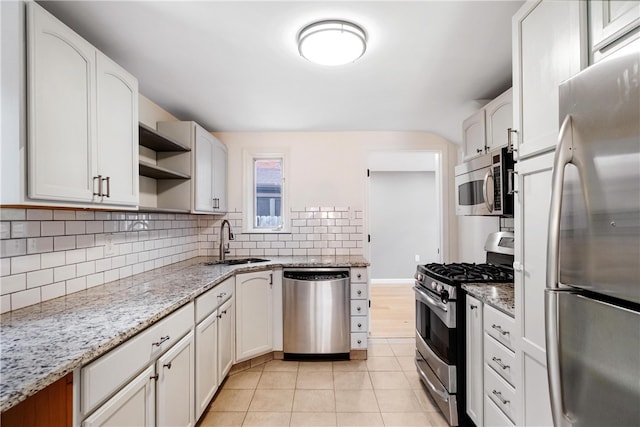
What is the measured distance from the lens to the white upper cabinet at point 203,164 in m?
2.78

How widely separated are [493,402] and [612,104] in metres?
1.57

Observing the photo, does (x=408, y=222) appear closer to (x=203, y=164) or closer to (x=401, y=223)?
(x=401, y=223)

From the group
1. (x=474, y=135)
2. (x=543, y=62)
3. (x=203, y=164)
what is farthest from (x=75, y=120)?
(x=474, y=135)

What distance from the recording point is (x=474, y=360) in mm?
1864

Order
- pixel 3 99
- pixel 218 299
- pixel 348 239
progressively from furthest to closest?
pixel 348 239
pixel 218 299
pixel 3 99

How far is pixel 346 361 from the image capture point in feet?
9.82

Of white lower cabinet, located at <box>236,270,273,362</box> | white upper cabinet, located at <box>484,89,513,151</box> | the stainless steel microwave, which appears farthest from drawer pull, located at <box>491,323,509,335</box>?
white lower cabinet, located at <box>236,270,273,362</box>

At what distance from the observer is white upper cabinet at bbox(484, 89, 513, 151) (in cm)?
211

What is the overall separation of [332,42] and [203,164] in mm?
1765

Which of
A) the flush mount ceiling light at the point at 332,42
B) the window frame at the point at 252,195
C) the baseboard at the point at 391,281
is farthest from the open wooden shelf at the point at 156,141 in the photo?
the baseboard at the point at 391,281

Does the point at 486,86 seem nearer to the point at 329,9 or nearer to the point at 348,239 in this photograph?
the point at 329,9

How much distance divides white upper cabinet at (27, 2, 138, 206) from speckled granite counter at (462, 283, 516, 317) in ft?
6.82

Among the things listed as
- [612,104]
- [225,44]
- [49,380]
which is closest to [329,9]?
[225,44]

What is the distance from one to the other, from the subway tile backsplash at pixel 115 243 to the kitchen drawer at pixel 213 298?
0.66 m
